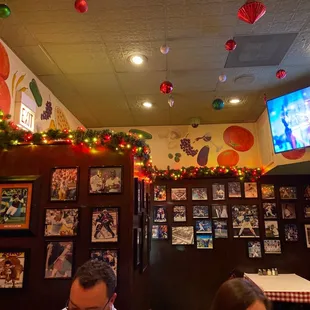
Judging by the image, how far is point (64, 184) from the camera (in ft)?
10.7

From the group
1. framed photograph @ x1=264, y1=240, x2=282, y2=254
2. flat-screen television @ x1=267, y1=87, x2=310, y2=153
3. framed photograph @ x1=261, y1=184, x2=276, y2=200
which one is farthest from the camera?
framed photograph @ x1=261, y1=184, x2=276, y2=200

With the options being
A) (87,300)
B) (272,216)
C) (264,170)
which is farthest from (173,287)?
(87,300)

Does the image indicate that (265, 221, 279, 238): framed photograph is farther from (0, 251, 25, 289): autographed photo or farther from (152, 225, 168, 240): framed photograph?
(0, 251, 25, 289): autographed photo

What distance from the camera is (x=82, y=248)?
309 cm

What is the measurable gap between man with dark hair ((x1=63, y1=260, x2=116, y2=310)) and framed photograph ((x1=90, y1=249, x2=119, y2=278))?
4.23 ft

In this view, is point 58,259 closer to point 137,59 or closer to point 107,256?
point 107,256

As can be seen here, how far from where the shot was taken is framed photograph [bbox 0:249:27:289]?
302 centimetres

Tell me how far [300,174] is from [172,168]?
2350 mm

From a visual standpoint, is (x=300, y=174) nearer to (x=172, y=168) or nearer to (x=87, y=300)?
(x=172, y=168)

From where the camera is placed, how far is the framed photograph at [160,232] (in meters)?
5.51

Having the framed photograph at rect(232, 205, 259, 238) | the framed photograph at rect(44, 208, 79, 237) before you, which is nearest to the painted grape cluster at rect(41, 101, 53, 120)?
the framed photograph at rect(44, 208, 79, 237)

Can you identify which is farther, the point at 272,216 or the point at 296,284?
the point at 272,216

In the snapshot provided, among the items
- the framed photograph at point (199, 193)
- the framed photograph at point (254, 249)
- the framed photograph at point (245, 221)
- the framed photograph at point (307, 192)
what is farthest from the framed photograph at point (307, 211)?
the framed photograph at point (199, 193)

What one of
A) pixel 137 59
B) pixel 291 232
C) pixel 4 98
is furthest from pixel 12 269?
pixel 291 232
